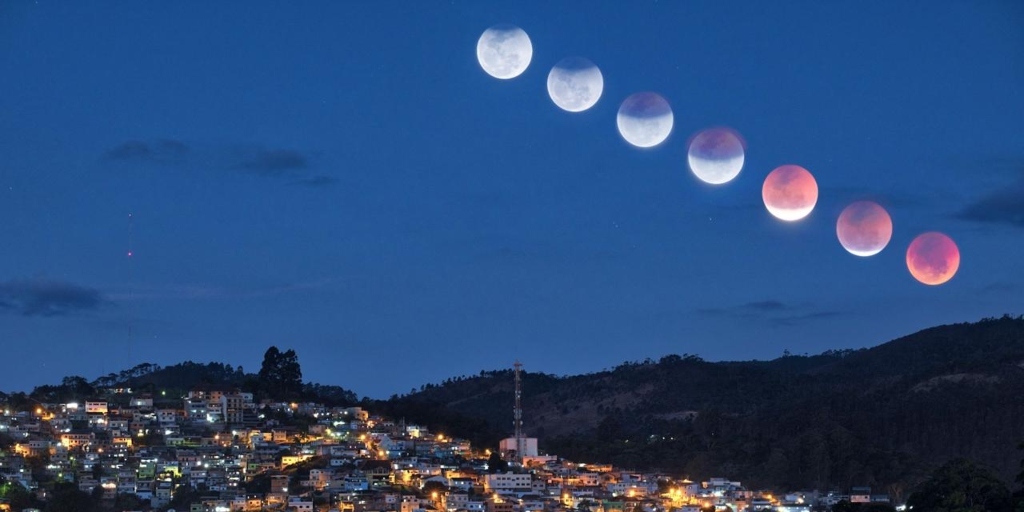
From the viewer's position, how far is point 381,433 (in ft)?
120

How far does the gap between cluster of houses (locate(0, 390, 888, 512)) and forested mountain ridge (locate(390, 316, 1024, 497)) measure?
3.70 meters

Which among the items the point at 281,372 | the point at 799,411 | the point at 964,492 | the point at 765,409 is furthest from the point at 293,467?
the point at 765,409

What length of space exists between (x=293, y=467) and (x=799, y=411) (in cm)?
1953

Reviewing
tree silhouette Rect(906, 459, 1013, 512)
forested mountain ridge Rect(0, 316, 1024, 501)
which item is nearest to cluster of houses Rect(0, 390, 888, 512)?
forested mountain ridge Rect(0, 316, 1024, 501)

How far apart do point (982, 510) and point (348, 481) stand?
556 inches

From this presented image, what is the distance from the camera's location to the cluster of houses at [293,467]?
95.1 feet

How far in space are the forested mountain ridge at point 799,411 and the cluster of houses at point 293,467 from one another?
3.70m

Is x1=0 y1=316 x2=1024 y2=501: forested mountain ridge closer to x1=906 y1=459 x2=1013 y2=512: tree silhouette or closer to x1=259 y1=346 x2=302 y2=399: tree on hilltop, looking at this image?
x1=259 y1=346 x2=302 y2=399: tree on hilltop

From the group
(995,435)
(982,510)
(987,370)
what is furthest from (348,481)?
(987,370)

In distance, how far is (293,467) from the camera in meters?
31.9

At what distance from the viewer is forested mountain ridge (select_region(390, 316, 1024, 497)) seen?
1505 inches

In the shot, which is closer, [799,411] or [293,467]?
[293,467]

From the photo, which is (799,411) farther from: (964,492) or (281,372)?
(964,492)

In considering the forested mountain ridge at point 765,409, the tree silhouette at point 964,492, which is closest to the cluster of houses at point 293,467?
the forested mountain ridge at point 765,409
